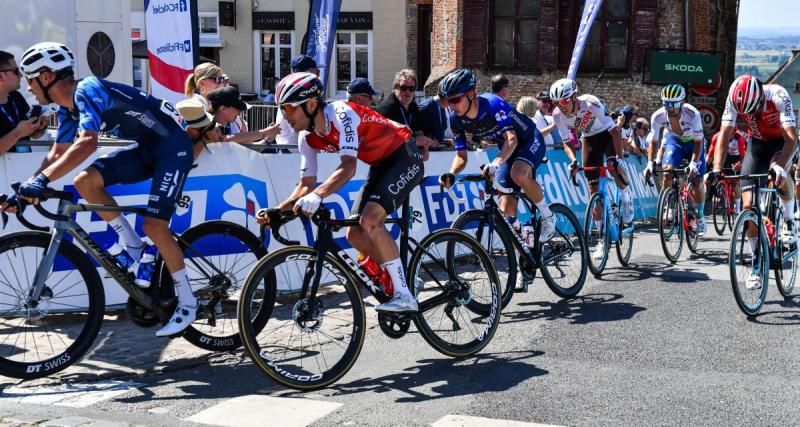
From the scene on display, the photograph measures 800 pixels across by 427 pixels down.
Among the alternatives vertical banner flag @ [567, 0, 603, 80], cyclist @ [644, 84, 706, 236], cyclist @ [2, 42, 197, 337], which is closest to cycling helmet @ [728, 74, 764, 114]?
cyclist @ [644, 84, 706, 236]

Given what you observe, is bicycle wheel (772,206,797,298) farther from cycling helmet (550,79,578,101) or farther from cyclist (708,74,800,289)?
cycling helmet (550,79,578,101)

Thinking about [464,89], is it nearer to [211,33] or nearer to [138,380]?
[138,380]

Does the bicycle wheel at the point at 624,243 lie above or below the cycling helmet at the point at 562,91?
below

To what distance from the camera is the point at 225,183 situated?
895 centimetres

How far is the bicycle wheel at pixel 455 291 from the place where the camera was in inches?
267

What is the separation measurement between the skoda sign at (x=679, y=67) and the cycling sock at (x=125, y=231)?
23848 mm

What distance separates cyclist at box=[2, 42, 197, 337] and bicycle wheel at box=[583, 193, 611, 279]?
16.6 feet

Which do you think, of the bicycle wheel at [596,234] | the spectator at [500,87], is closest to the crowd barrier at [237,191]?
the spectator at [500,87]

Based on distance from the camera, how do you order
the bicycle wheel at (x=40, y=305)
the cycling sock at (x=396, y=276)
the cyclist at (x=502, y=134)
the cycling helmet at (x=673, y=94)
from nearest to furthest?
the bicycle wheel at (x=40, y=305) → the cycling sock at (x=396, y=276) → the cyclist at (x=502, y=134) → the cycling helmet at (x=673, y=94)

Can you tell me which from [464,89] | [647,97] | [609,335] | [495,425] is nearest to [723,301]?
[609,335]

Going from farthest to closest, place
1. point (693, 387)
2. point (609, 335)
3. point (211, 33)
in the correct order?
point (211, 33), point (609, 335), point (693, 387)

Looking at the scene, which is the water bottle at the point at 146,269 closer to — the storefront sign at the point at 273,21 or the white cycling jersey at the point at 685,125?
the white cycling jersey at the point at 685,125

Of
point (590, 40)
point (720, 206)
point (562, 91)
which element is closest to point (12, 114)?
point (562, 91)

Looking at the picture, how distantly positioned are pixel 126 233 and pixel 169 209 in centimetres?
39
